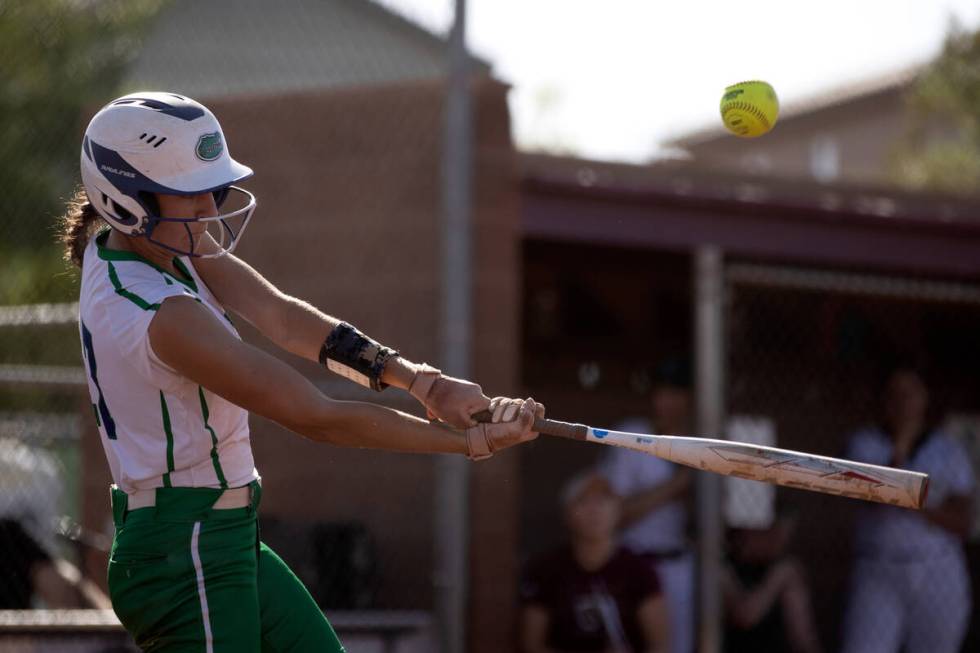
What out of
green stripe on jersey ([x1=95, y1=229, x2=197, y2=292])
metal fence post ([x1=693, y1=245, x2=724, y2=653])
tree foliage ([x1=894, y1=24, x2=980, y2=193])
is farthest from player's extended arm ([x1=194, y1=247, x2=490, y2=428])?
tree foliage ([x1=894, y1=24, x2=980, y2=193])

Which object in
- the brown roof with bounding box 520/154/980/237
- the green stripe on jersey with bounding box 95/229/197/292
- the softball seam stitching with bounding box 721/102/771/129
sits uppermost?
the brown roof with bounding box 520/154/980/237

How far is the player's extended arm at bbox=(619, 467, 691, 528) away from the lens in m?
7.01

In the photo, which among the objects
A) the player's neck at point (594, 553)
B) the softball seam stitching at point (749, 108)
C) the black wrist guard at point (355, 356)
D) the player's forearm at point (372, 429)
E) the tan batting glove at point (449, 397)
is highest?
the softball seam stitching at point (749, 108)

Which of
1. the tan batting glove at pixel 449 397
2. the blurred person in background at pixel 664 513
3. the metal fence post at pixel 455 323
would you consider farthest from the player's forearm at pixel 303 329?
the blurred person in background at pixel 664 513

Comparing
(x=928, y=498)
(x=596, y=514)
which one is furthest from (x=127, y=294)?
(x=928, y=498)

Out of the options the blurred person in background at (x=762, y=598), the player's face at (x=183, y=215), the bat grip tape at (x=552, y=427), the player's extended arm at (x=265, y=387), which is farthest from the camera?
the blurred person in background at (x=762, y=598)

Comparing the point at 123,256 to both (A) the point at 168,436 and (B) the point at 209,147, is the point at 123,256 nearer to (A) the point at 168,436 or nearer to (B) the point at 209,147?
(B) the point at 209,147

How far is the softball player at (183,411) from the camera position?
3.29m

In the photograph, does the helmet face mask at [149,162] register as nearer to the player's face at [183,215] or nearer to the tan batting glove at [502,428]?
the player's face at [183,215]

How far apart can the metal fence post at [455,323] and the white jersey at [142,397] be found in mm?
2761

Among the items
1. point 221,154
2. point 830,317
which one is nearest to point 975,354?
point 830,317

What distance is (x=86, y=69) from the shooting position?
27.6 ft

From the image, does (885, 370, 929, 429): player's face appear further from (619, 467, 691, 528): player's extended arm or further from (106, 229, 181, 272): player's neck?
(106, 229, 181, 272): player's neck

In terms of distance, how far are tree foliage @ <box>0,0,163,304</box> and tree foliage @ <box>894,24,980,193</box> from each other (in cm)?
841
